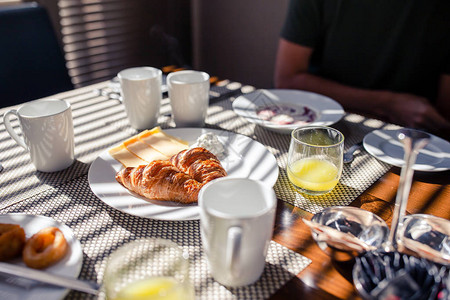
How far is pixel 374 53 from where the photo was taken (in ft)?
5.10

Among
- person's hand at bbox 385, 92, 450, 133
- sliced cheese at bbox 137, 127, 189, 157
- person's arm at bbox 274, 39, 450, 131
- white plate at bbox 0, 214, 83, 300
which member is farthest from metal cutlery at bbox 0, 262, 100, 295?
person's hand at bbox 385, 92, 450, 133

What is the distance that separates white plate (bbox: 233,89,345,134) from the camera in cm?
99

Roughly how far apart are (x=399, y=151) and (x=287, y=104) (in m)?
0.37

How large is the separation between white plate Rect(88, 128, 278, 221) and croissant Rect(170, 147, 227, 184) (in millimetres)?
52

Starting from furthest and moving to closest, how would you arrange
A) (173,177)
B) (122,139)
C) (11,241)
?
1. (122,139)
2. (173,177)
3. (11,241)

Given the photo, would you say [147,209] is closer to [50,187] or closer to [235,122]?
[50,187]

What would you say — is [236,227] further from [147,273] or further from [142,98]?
[142,98]

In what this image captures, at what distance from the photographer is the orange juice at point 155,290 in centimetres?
39

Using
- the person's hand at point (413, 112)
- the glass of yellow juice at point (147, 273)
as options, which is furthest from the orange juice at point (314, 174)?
the person's hand at point (413, 112)

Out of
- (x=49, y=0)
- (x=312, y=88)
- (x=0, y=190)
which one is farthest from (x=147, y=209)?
(x=49, y=0)

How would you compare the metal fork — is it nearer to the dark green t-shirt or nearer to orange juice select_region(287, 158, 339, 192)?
orange juice select_region(287, 158, 339, 192)

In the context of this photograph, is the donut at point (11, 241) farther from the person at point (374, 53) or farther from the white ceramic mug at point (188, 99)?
the person at point (374, 53)

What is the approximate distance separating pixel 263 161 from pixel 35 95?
1.11 meters

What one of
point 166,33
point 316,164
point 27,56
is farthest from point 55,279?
point 166,33
